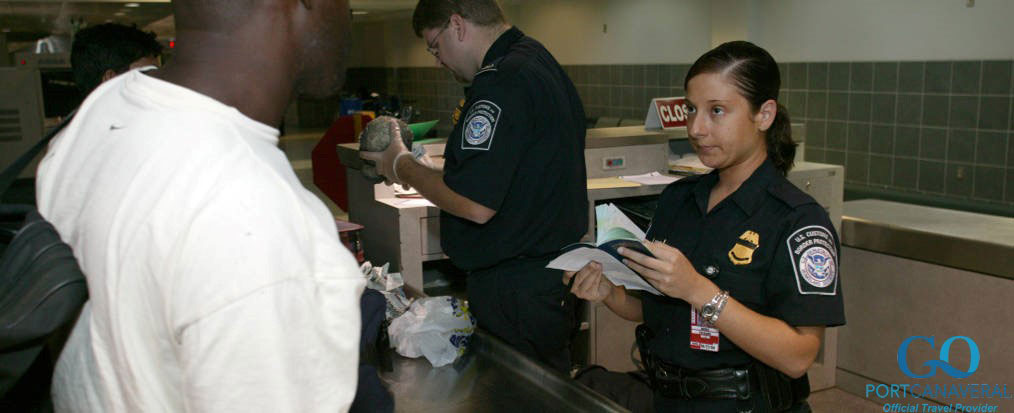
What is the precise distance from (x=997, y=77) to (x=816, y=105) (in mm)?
1604

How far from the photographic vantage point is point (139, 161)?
0.72 metres

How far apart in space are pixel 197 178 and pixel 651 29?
879 cm

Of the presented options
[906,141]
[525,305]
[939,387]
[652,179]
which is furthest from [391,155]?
[906,141]

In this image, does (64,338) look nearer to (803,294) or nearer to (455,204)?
(803,294)

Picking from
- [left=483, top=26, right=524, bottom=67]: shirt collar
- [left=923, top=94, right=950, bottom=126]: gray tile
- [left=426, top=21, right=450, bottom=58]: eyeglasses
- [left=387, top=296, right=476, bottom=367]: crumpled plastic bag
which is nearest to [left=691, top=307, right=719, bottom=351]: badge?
[left=387, top=296, right=476, bottom=367]: crumpled plastic bag

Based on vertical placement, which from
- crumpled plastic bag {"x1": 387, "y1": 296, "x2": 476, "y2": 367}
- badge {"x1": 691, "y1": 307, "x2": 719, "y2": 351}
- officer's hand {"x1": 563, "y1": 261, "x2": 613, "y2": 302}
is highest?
officer's hand {"x1": 563, "y1": 261, "x2": 613, "y2": 302}

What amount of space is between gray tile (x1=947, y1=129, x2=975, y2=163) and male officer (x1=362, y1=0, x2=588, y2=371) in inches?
187

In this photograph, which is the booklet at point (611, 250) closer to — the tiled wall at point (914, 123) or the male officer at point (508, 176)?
the male officer at point (508, 176)

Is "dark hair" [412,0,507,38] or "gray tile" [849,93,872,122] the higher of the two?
"dark hair" [412,0,507,38]

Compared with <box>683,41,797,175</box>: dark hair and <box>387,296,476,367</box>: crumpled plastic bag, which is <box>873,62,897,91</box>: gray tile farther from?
<box>387,296,476,367</box>: crumpled plastic bag

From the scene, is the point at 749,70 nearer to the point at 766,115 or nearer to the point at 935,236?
the point at 766,115

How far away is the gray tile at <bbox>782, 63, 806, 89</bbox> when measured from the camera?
727 centimetres

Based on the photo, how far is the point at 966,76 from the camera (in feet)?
19.5

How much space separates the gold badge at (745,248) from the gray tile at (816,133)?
5.97m
